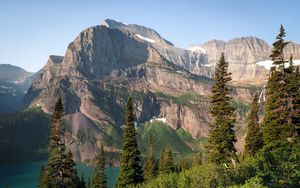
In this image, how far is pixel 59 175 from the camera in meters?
58.9

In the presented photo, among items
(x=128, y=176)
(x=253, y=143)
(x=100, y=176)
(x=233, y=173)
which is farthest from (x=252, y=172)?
(x=100, y=176)

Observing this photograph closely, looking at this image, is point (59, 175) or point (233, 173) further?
point (59, 175)

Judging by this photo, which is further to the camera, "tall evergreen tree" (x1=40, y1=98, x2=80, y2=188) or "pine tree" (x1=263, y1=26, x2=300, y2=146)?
"tall evergreen tree" (x1=40, y1=98, x2=80, y2=188)

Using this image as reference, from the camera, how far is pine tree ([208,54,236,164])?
56281 mm

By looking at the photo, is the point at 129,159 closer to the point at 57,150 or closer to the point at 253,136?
the point at 57,150

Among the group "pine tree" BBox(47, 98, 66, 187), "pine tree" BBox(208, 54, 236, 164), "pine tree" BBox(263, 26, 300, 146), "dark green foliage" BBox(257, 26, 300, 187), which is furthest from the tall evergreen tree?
"pine tree" BBox(263, 26, 300, 146)

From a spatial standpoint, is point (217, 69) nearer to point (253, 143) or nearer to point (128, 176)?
point (128, 176)

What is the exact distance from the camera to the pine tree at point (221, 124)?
2216 inches

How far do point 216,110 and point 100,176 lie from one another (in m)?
67.4

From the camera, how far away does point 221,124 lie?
56.9 metres

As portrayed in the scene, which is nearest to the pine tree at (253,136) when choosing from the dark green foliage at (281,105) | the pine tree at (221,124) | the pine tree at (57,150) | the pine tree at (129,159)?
the dark green foliage at (281,105)

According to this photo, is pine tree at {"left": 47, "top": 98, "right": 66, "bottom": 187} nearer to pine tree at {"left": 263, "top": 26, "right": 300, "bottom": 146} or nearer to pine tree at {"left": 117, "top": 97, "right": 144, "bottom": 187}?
pine tree at {"left": 117, "top": 97, "right": 144, "bottom": 187}

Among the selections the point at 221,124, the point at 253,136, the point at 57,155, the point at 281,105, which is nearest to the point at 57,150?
the point at 57,155

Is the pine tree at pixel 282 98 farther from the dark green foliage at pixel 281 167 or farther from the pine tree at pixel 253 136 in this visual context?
the pine tree at pixel 253 136
